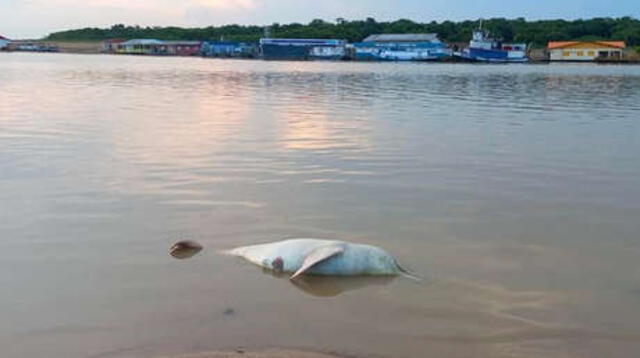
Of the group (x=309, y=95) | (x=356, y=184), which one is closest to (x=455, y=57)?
(x=309, y=95)

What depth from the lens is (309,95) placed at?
37625 millimetres

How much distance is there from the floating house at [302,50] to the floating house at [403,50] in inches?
156

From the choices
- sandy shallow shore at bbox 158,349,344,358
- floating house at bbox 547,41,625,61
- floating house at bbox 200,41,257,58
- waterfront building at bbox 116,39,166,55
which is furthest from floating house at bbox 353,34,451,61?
sandy shallow shore at bbox 158,349,344,358

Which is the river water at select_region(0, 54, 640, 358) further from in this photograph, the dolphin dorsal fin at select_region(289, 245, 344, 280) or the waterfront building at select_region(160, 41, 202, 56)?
the waterfront building at select_region(160, 41, 202, 56)

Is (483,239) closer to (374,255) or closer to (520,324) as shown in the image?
(374,255)

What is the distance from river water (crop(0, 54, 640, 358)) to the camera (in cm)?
655

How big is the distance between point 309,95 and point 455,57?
104426 mm

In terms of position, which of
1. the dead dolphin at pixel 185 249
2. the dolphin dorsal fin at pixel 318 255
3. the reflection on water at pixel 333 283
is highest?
the dolphin dorsal fin at pixel 318 255

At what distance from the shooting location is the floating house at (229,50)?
532 feet

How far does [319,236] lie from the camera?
9680 millimetres

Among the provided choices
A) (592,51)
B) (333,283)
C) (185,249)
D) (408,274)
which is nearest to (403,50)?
(592,51)

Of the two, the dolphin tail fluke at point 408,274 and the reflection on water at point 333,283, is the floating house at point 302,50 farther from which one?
the reflection on water at point 333,283

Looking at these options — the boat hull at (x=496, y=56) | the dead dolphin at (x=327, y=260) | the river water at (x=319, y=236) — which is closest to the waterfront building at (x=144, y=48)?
the boat hull at (x=496, y=56)

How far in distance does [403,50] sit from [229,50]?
43.6m
